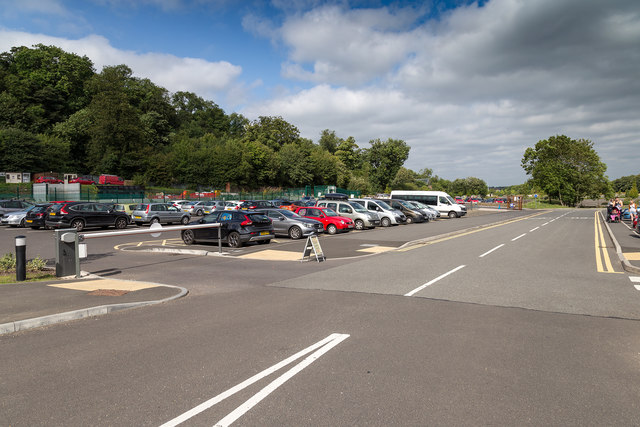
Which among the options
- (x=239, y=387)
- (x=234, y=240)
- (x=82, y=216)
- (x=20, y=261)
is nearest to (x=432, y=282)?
(x=239, y=387)

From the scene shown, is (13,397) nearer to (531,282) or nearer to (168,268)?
(168,268)

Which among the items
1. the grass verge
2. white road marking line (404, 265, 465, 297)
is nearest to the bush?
the grass verge

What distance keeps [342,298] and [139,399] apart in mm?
→ 4547

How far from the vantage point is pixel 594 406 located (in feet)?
11.8

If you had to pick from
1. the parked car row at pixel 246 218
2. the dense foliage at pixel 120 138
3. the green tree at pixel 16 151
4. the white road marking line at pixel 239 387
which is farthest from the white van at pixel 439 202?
the green tree at pixel 16 151

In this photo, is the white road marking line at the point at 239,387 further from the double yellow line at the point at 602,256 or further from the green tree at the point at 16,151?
the green tree at the point at 16,151

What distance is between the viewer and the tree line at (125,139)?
7650cm

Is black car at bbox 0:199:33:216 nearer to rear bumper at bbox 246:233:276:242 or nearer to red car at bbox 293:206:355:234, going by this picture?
red car at bbox 293:206:355:234

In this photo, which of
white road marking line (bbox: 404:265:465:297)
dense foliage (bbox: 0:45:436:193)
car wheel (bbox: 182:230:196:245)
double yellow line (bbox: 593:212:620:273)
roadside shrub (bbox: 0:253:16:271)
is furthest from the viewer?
dense foliage (bbox: 0:45:436:193)

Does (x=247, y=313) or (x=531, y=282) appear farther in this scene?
(x=531, y=282)

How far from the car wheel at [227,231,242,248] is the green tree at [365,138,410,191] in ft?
326

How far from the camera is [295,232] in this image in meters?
20.1

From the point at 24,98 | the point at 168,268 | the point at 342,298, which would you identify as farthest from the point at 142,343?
the point at 24,98

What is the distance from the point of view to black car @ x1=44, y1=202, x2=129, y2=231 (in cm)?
2372
